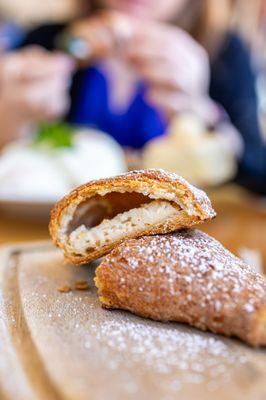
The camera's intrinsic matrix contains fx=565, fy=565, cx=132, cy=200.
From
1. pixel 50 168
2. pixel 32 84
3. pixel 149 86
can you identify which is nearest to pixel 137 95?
pixel 149 86

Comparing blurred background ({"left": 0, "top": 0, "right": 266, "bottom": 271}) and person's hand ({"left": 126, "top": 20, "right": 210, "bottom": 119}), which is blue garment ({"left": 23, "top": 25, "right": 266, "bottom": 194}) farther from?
person's hand ({"left": 126, "top": 20, "right": 210, "bottom": 119})

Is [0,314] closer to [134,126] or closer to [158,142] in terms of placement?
[158,142]

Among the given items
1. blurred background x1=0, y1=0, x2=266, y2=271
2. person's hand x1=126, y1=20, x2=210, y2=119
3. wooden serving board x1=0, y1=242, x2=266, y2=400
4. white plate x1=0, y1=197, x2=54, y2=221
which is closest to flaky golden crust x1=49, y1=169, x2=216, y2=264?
wooden serving board x1=0, y1=242, x2=266, y2=400

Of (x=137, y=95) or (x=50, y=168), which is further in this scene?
(x=137, y=95)

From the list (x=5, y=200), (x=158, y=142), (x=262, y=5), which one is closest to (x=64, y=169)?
(x=5, y=200)

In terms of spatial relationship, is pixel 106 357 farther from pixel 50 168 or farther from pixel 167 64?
pixel 167 64

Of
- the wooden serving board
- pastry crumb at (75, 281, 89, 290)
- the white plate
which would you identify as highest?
the wooden serving board
